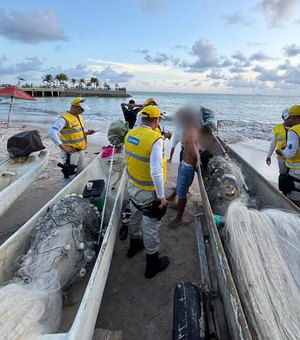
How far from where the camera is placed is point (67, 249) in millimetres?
2828

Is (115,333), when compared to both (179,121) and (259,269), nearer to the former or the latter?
(259,269)

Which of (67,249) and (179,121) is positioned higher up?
(179,121)

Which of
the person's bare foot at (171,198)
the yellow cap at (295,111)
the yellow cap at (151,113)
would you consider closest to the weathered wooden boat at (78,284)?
the yellow cap at (151,113)

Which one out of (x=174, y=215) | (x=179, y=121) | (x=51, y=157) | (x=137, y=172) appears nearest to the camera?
(x=137, y=172)

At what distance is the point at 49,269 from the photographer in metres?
2.61

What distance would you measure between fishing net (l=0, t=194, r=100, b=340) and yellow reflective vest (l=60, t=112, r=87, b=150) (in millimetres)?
1732

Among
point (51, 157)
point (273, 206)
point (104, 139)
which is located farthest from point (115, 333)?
point (104, 139)

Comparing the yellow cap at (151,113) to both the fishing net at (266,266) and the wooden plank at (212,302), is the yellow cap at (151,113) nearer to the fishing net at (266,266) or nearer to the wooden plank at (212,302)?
the fishing net at (266,266)

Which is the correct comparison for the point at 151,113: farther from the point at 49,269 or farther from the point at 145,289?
the point at 145,289

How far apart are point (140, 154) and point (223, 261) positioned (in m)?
1.45

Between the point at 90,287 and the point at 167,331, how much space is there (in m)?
1.09

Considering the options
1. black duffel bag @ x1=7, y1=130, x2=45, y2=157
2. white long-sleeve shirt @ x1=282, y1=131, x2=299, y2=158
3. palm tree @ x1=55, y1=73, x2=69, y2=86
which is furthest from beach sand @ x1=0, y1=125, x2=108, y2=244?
palm tree @ x1=55, y1=73, x2=69, y2=86

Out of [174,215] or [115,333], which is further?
[174,215]

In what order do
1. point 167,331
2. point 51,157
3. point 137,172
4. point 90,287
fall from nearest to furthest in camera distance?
point 90,287
point 167,331
point 137,172
point 51,157
